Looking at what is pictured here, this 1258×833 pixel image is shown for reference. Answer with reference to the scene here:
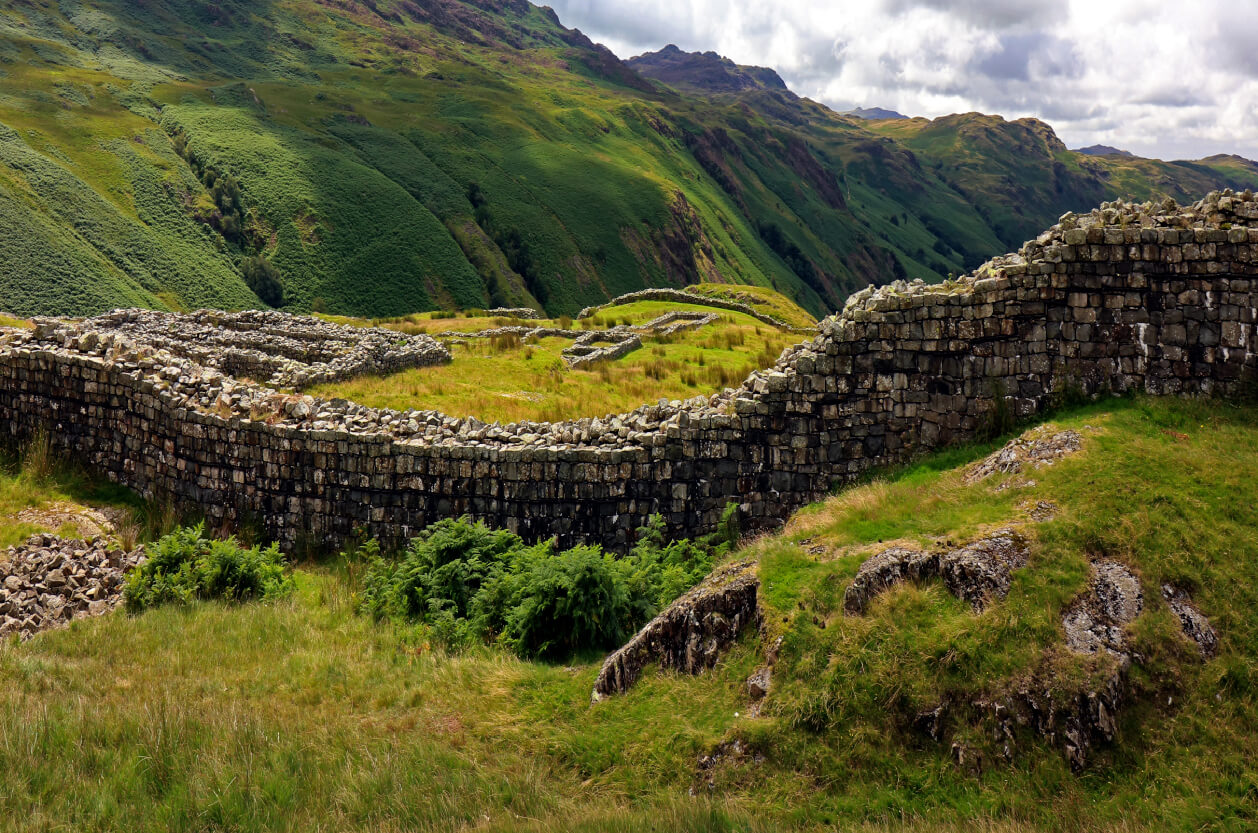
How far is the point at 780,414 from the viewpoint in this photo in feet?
43.1

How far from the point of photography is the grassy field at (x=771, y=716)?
21.7 ft

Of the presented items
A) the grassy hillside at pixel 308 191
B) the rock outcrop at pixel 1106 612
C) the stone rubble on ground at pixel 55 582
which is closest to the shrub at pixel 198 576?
the stone rubble on ground at pixel 55 582

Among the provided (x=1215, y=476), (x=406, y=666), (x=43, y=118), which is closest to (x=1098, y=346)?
(x=1215, y=476)

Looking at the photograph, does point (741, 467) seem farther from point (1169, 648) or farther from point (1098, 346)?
point (1169, 648)

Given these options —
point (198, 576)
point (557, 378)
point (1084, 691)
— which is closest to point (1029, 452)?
point (1084, 691)

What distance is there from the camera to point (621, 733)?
791 cm

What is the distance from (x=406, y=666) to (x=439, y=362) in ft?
74.1

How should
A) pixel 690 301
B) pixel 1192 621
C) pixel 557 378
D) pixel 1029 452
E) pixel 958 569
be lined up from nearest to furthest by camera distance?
pixel 1192 621 → pixel 958 569 → pixel 1029 452 → pixel 557 378 → pixel 690 301

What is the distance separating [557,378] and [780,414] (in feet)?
49.8

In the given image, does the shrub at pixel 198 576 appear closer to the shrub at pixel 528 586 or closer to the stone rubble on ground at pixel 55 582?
the stone rubble on ground at pixel 55 582

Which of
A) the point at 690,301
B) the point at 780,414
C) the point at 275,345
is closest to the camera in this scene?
the point at 780,414

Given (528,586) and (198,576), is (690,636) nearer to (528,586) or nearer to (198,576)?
(528,586)

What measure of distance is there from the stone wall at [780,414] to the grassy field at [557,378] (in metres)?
6.05

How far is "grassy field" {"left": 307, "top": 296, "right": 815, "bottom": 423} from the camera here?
2217cm
